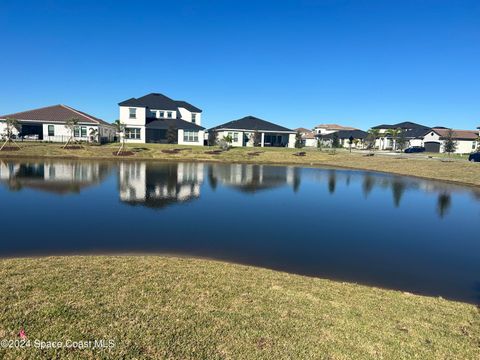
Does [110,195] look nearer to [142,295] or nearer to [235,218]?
[235,218]

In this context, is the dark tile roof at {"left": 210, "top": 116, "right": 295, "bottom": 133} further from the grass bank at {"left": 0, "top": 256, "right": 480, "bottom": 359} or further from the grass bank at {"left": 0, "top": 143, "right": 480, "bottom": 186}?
the grass bank at {"left": 0, "top": 256, "right": 480, "bottom": 359}

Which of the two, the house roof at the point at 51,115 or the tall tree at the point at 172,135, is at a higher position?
the house roof at the point at 51,115

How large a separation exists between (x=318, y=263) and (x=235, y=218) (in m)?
6.65

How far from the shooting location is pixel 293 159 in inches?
2191

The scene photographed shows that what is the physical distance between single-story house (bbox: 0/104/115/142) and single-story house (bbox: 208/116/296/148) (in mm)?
24682

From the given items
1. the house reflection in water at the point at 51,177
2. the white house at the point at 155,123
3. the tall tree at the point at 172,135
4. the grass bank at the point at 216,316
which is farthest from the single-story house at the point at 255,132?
the grass bank at the point at 216,316

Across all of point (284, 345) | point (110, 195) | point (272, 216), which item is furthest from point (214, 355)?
point (110, 195)

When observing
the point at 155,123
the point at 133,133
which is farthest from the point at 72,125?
the point at 155,123

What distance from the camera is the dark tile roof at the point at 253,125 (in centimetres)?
7019

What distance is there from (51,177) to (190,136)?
36.0 meters

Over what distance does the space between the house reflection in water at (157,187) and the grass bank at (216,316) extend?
37.5 ft

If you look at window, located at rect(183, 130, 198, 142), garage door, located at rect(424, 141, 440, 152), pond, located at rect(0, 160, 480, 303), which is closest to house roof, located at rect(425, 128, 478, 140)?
garage door, located at rect(424, 141, 440, 152)

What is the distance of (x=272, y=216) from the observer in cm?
1836

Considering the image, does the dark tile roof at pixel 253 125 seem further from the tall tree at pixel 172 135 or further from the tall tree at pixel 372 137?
the tall tree at pixel 372 137
